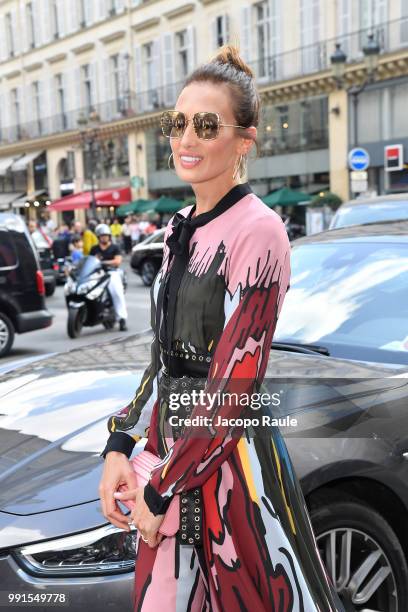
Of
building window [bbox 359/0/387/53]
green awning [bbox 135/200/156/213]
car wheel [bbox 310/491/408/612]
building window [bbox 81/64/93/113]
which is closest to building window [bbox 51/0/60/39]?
building window [bbox 81/64/93/113]

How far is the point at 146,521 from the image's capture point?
1437 mm

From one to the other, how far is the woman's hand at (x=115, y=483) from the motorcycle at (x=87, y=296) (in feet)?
27.4

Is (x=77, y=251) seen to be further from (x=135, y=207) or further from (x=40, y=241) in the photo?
(x=135, y=207)

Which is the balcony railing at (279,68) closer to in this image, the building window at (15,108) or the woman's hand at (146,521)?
the building window at (15,108)

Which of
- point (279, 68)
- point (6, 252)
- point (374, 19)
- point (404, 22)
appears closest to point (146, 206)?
point (279, 68)

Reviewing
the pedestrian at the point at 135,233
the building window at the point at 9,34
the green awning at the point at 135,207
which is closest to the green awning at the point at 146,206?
the green awning at the point at 135,207

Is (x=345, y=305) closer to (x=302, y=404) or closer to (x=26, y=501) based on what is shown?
(x=302, y=404)

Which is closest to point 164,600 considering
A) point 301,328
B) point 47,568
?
point 47,568

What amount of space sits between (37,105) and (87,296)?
33.9m

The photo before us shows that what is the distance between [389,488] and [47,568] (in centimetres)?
116

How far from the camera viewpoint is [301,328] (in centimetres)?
298

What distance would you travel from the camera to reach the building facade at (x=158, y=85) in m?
23.9

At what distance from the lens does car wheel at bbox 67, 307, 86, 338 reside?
388 inches

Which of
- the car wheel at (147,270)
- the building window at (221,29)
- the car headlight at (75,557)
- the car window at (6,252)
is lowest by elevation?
the car wheel at (147,270)
